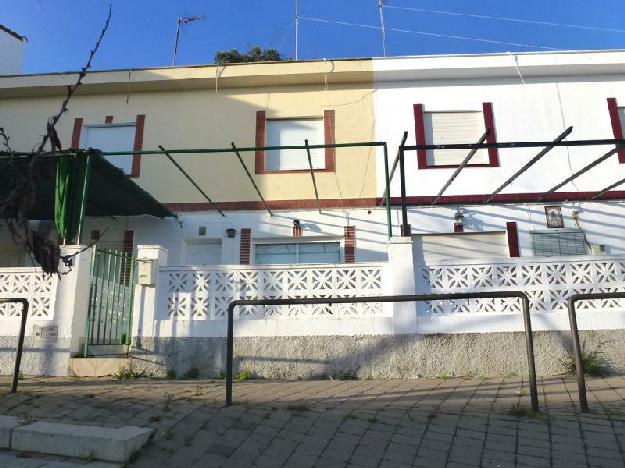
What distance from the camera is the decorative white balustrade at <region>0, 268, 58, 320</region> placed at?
6980 millimetres

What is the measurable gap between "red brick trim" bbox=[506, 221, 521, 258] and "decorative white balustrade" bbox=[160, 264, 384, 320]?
15.2ft

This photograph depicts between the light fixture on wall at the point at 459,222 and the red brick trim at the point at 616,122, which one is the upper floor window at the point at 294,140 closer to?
the light fixture on wall at the point at 459,222

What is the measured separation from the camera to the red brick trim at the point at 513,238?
411 inches

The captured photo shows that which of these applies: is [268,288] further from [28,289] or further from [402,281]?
[28,289]

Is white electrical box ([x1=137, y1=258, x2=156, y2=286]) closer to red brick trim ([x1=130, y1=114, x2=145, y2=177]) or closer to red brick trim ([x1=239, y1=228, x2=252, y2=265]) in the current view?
red brick trim ([x1=239, y1=228, x2=252, y2=265])

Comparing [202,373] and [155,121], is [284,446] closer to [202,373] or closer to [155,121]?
[202,373]

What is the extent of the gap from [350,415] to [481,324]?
10.4ft

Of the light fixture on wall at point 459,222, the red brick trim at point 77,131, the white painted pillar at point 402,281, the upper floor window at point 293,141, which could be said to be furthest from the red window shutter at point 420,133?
the red brick trim at point 77,131

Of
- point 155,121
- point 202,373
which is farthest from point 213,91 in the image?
point 202,373

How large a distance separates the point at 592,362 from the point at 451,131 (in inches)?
252

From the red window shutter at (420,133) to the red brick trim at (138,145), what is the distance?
623cm

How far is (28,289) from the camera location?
23.2ft

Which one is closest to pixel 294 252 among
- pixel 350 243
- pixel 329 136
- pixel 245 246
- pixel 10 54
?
pixel 245 246

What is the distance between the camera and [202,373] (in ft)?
22.3
